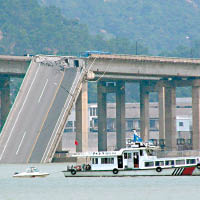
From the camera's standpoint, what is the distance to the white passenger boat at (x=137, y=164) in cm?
11806

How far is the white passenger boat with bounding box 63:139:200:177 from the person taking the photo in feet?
387

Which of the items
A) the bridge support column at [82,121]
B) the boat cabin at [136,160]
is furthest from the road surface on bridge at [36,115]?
the boat cabin at [136,160]

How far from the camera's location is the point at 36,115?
502 ft

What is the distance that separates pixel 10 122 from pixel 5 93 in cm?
3894

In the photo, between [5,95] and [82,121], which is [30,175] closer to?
[82,121]

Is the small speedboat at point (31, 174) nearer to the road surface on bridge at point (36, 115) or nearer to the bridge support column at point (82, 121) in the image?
the road surface on bridge at point (36, 115)

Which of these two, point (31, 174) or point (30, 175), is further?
point (30, 175)
